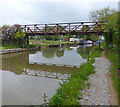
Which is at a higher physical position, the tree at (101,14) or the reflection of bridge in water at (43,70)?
the tree at (101,14)

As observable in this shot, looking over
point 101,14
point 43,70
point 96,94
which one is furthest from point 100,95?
point 101,14

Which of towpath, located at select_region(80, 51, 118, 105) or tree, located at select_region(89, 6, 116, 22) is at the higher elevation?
tree, located at select_region(89, 6, 116, 22)

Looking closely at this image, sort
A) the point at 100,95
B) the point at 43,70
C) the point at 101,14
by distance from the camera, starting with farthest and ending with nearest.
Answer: the point at 101,14 → the point at 43,70 → the point at 100,95

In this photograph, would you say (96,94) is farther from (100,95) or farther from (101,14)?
(101,14)

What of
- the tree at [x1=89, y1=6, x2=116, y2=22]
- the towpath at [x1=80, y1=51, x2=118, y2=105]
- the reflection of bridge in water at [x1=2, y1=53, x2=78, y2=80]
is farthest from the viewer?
the tree at [x1=89, y1=6, x2=116, y2=22]

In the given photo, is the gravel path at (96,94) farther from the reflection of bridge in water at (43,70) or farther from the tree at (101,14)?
the tree at (101,14)

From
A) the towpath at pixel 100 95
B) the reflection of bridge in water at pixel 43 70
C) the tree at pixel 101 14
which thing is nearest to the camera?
the towpath at pixel 100 95

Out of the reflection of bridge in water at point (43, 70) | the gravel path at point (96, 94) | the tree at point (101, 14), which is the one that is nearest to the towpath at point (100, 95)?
the gravel path at point (96, 94)

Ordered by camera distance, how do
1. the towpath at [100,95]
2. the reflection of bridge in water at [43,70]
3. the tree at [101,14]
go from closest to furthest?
the towpath at [100,95] < the reflection of bridge in water at [43,70] < the tree at [101,14]

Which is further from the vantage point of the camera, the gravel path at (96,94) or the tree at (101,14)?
the tree at (101,14)

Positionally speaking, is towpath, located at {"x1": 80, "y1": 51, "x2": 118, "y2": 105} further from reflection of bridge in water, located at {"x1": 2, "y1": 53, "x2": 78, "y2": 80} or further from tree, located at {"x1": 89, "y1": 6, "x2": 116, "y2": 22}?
tree, located at {"x1": 89, "y1": 6, "x2": 116, "y2": 22}

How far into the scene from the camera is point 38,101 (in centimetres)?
632

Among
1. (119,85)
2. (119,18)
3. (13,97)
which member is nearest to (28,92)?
(13,97)

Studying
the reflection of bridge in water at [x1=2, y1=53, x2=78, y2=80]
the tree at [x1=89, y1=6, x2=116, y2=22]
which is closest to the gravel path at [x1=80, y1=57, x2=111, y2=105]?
the reflection of bridge in water at [x1=2, y1=53, x2=78, y2=80]
